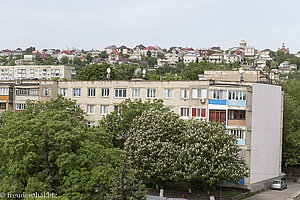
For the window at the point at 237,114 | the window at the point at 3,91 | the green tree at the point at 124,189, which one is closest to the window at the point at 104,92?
the window at the point at 3,91

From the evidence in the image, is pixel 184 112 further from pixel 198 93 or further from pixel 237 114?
pixel 237 114

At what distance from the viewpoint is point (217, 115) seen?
163ft

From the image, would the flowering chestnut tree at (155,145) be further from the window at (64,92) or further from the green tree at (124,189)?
the window at (64,92)

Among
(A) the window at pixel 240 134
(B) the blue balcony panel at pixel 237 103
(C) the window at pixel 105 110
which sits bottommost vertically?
(A) the window at pixel 240 134

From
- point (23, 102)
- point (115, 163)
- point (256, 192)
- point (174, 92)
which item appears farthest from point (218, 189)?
point (23, 102)

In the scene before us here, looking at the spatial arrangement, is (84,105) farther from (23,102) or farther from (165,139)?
(165,139)

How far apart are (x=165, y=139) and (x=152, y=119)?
102 inches

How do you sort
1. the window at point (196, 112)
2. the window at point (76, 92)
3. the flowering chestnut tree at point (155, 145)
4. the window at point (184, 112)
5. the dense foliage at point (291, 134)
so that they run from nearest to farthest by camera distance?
the flowering chestnut tree at point (155, 145), the window at point (196, 112), the window at point (184, 112), the window at point (76, 92), the dense foliage at point (291, 134)

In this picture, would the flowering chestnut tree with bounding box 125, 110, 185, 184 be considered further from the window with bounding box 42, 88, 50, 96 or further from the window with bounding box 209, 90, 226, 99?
the window with bounding box 42, 88, 50, 96

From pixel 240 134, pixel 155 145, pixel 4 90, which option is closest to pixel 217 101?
pixel 240 134

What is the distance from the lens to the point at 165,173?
4266cm

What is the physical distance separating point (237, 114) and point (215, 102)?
9.29 ft

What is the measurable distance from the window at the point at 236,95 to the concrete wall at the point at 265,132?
1.63m

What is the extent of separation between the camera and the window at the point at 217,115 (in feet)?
162
